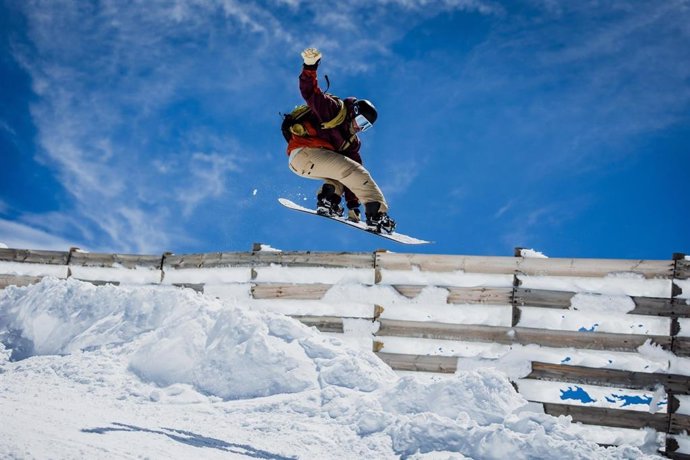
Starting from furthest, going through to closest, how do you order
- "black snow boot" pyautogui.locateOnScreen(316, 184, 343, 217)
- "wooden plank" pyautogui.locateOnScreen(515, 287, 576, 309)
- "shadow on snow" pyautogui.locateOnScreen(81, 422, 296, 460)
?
"black snow boot" pyautogui.locateOnScreen(316, 184, 343, 217), "wooden plank" pyautogui.locateOnScreen(515, 287, 576, 309), "shadow on snow" pyautogui.locateOnScreen(81, 422, 296, 460)

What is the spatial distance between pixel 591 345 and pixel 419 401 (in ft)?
7.71

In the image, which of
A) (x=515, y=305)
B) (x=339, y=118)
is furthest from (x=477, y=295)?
(x=339, y=118)

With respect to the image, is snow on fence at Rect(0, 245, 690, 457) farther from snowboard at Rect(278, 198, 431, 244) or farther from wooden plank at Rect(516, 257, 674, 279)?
snowboard at Rect(278, 198, 431, 244)

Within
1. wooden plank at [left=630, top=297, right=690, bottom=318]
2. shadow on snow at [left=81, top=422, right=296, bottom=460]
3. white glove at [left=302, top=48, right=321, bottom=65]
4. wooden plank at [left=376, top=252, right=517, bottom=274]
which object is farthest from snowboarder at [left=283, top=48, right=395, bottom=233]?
shadow on snow at [left=81, top=422, right=296, bottom=460]

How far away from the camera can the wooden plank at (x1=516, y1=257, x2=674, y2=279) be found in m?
6.61

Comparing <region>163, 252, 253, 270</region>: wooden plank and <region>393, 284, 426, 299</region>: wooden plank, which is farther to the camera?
<region>163, 252, 253, 270</region>: wooden plank

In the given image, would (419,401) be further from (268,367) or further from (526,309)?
(526,309)

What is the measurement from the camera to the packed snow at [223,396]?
182 inches

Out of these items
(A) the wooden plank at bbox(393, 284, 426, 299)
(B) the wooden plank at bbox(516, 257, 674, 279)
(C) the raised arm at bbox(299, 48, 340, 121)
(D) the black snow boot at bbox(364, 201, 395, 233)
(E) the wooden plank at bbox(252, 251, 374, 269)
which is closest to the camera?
(B) the wooden plank at bbox(516, 257, 674, 279)

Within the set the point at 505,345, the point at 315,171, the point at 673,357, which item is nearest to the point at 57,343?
the point at 315,171

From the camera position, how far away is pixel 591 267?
676 centimetres

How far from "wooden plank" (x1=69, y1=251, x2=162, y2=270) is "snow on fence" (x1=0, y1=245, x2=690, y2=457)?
5.77ft

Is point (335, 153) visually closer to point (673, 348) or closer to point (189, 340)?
point (189, 340)

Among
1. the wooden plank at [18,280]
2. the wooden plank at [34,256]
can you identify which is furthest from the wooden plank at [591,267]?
the wooden plank at [18,280]
